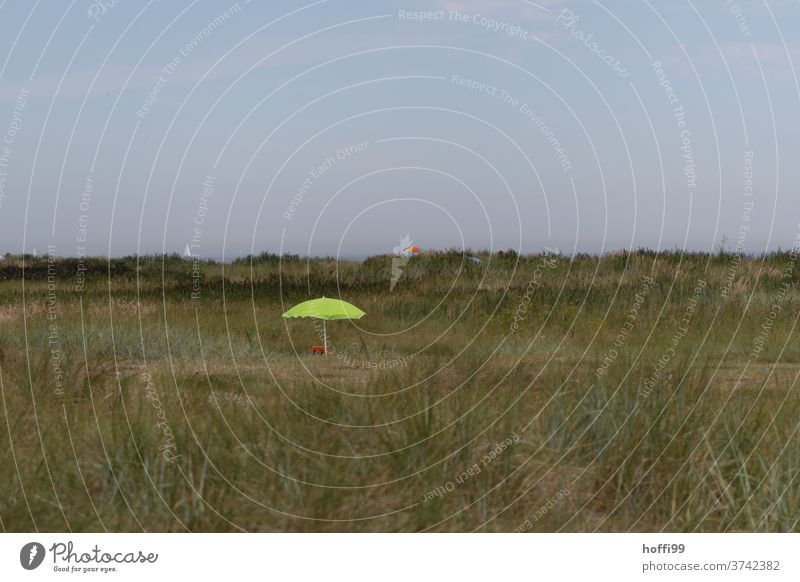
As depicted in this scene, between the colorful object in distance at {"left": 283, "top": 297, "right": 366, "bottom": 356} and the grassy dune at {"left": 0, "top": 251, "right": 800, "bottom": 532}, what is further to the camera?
the colorful object in distance at {"left": 283, "top": 297, "right": 366, "bottom": 356}

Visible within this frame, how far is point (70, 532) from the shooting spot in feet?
13.8

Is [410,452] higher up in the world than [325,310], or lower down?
lower down

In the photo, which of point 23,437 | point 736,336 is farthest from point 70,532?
point 736,336

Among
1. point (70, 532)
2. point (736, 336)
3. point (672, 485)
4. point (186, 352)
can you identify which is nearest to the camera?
point (70, 532)

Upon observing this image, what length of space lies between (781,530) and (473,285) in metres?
14.0

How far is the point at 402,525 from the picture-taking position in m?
4.21

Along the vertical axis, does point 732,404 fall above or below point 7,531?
above

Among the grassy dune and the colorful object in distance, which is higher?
the colorful object in distance

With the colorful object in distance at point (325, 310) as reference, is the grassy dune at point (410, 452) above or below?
below

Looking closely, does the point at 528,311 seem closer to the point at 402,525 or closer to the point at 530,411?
the point at 530,411

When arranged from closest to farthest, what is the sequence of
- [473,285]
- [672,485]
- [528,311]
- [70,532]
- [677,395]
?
[70,532] < [672,485] < [677,395] < [528,311] < [473,285]

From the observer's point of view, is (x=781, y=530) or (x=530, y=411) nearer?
(x=781, y=530)

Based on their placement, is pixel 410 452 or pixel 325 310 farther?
pixel 325 310

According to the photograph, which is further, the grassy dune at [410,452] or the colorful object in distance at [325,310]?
the colorful object in distance at [325,310]
